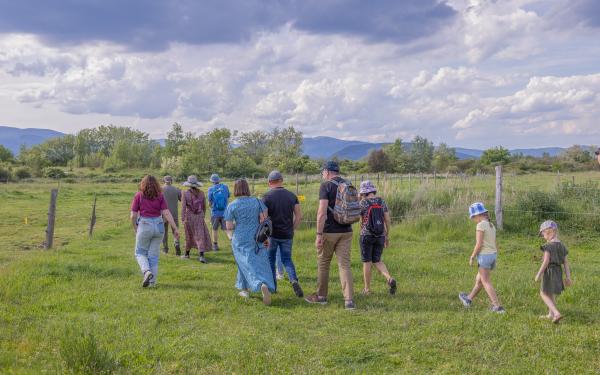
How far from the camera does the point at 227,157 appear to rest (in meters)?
81.4

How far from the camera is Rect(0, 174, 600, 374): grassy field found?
5.12 m

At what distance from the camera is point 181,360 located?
204 inches

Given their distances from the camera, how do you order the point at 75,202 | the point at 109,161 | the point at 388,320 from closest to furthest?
the point at 388,320
the point at 75,202
the point at 109,161

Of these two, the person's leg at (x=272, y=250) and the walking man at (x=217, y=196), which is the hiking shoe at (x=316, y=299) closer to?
the person's leg at (x=272, y=250)

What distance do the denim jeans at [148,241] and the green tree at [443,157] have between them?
74.7 meters

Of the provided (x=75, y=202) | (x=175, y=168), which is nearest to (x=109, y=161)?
(x=175, y=168)

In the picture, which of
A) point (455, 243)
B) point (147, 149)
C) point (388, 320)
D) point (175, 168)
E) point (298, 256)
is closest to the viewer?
Result: point (388, 320)

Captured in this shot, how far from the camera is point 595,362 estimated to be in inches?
202

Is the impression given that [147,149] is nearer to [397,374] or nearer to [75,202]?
[75,202]

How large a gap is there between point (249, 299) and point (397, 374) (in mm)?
3260

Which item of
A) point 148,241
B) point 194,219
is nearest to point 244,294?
point 148,241

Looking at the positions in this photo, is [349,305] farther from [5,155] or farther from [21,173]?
[5,155]

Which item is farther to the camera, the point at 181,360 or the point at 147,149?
the point at 147,149

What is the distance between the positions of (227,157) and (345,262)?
75.1m
